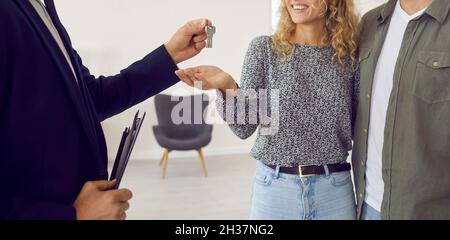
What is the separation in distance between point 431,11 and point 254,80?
49 cm

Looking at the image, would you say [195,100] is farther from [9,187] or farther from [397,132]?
[9,187]

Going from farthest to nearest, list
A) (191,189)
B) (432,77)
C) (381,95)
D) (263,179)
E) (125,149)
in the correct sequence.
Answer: (191,189) → (263,179) → (381,95) → (432,77) → (125,149)

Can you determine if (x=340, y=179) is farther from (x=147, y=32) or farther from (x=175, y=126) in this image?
(x=147, y=32)

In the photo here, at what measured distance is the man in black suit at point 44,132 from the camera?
0.60 metres

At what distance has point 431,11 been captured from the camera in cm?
99

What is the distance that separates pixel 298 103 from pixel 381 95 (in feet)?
0.74

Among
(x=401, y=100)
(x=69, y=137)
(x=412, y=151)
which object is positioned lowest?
(x=412, y=151)

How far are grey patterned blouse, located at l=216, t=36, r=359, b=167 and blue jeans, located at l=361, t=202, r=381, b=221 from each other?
151 millimetres

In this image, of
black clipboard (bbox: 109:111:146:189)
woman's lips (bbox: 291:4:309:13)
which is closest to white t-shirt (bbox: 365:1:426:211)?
woman's lips (bbox: 291:4:309:13)

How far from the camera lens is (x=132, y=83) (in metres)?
0.99

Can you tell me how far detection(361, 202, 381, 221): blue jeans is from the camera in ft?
3.59

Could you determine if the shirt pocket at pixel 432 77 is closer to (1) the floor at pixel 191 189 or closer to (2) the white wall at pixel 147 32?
(1) the floor at pixel 191 189

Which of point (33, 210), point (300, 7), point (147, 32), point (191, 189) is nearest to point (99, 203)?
point (33, 210)
